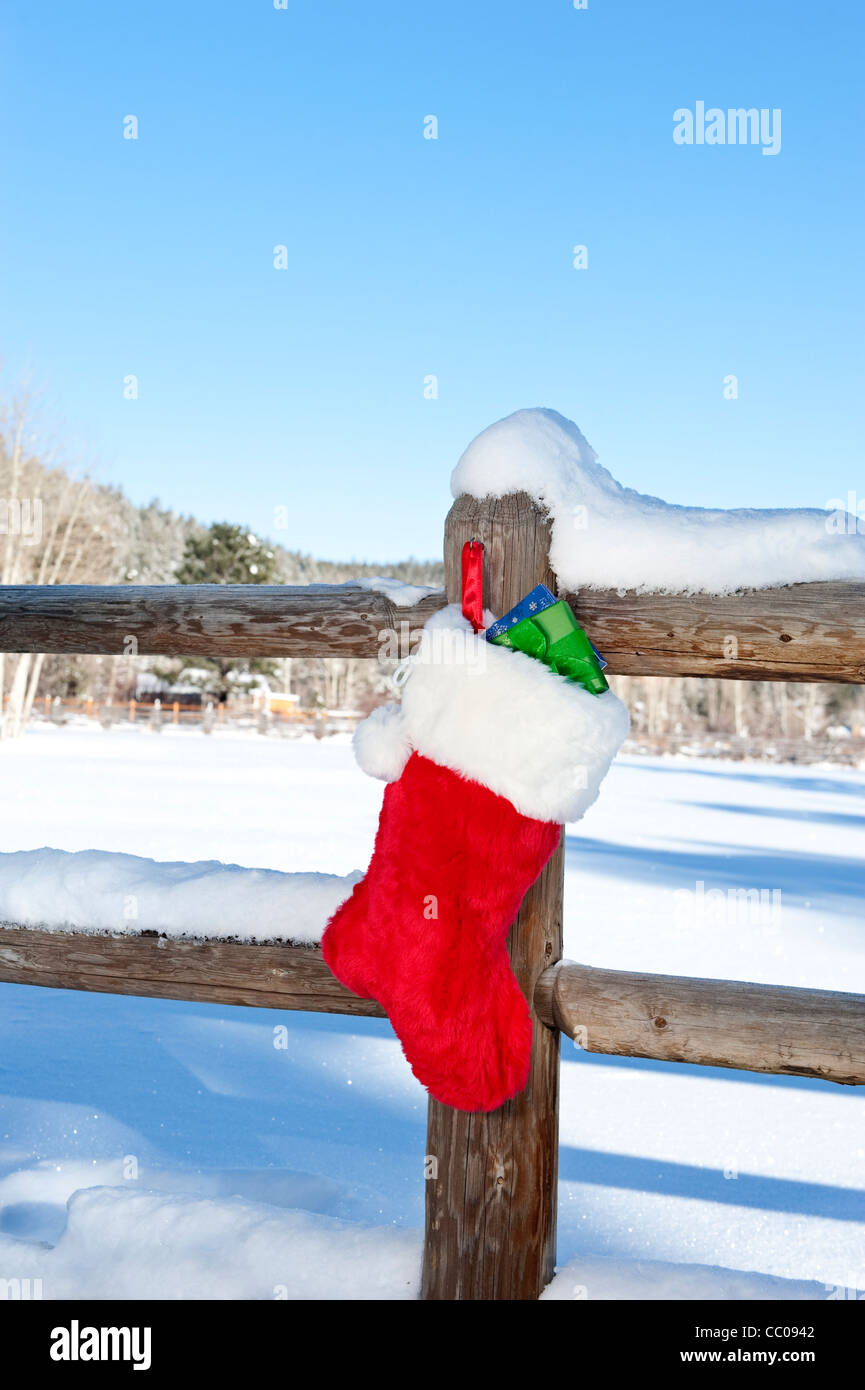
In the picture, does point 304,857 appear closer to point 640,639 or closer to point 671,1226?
point 671,1226

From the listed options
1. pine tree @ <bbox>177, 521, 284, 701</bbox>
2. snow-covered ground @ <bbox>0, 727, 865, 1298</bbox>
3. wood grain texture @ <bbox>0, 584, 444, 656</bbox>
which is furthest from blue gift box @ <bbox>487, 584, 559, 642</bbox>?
pine tree @ <bbox>177, 521, 284, 701</bbox>

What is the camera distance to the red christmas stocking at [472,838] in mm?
1479

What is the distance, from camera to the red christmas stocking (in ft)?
4.85

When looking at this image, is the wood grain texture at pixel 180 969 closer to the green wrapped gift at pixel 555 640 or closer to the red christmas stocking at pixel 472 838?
the red christmas stocking at pixel 472 838

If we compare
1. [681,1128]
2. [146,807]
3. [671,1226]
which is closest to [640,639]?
[671,1226]

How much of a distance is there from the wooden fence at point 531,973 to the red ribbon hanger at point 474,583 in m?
0.02

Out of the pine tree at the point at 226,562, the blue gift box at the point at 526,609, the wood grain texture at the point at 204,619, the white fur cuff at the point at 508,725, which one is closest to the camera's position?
the white fur cuff at the point at 508,725

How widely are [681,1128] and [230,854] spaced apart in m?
4.16

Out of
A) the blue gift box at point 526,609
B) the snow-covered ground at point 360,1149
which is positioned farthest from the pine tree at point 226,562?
the blue gift box at point 526,609

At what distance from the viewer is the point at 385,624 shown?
5.75 ft

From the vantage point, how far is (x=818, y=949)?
4859 mm

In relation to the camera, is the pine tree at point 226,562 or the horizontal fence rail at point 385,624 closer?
the horizontal fence rail at point 385,624

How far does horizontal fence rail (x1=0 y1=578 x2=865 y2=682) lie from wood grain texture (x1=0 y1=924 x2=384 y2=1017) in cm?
54

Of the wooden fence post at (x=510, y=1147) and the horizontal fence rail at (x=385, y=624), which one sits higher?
the horizontal fence rail at (x=385, y=624)
